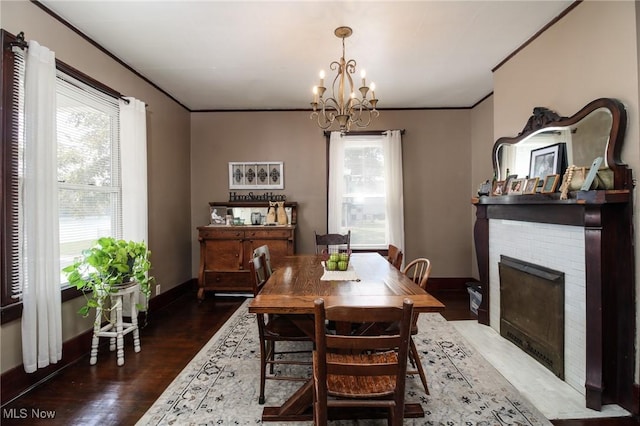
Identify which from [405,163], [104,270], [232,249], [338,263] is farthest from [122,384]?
[405,163]

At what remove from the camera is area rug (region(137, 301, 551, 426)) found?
6.00ft

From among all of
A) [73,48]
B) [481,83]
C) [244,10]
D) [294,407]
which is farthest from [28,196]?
[481,83]

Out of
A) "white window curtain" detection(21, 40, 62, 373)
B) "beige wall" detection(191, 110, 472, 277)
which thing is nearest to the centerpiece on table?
"white window curtain" detection(21, 40, 62, 373)

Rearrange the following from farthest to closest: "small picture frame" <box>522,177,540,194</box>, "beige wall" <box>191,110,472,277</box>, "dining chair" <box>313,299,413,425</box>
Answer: "beige wall" <box>191,110,472,277</box> → "small picture frame" <box>522,177,540,194</box> → "dining chair" <box>313,299,413,425</box>

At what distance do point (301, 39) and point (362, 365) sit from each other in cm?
264

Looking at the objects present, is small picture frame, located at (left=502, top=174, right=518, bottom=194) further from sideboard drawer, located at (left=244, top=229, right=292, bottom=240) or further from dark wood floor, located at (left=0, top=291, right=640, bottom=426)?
sideboard drawer, located at (left=244, top=229, right=292, bottom=240)

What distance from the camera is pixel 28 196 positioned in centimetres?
207

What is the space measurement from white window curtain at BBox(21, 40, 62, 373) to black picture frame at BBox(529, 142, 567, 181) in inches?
148

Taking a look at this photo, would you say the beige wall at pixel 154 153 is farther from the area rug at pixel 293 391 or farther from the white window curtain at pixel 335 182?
the white window curtain at pixel 335 182

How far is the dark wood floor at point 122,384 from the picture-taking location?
6.11 ft

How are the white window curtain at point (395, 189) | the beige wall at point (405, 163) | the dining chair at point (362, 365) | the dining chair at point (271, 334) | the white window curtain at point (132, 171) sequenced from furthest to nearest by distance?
1. the beige wall at point (405, 163)
2. the white window curtain at point (395, 189)
3. the white window curtain at point (132, 171)
4. the dining chair at point (271, 334)
5. the dining chair at point (362, 365)

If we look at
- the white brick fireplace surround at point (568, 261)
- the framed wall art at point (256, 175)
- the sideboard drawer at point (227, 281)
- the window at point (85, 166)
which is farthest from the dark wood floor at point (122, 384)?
the framed wall art at point (256, 175)

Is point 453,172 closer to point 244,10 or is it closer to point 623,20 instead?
point 623,20

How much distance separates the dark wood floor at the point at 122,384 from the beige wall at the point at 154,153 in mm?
302
